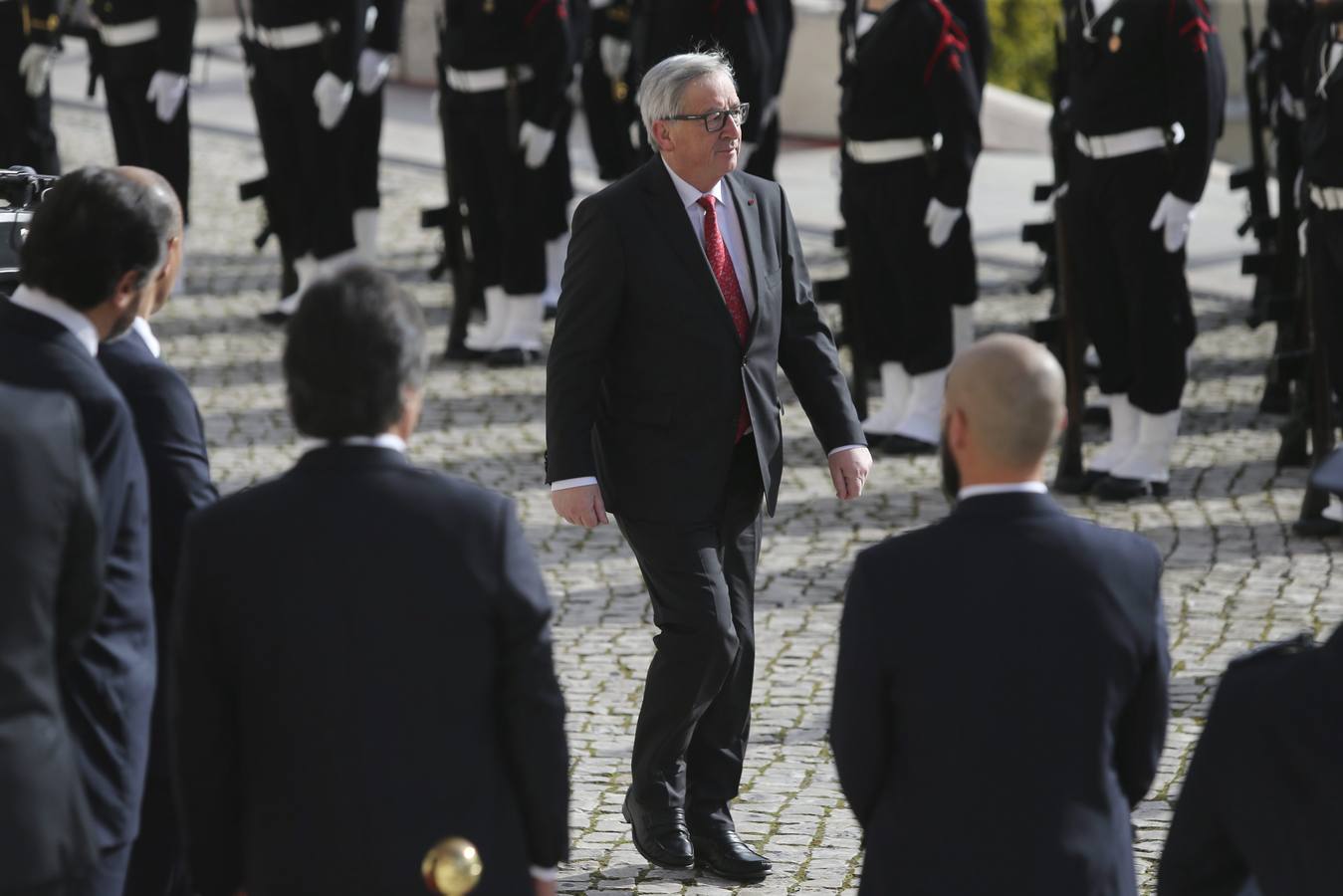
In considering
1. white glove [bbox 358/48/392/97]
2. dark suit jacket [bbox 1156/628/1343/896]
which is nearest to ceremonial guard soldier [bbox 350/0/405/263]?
white glove [bbox 358/48/392/97]

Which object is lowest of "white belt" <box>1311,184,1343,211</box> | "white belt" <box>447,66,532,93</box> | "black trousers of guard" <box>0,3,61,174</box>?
"black trousers of guard" <box>0,3,61,174</box>

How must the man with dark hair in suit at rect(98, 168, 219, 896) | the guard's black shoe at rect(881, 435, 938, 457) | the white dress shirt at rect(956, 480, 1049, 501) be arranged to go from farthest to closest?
the guard's black shoe at rect(881, 435, 938, 457), the man with dark hair in suit at rect(98, 168, 219, 896), the white dress shirt at rect(956, 480, 1049, 501)

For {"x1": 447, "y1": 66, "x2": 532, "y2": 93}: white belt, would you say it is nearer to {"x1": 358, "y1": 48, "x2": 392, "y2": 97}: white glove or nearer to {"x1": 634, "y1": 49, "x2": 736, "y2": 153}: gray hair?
{"x1": 358, "y1": 48, "x2": 392, "y2": 97}: white glove

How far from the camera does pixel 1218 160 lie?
17.2 metres

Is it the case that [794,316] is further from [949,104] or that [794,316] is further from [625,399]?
[949,104]

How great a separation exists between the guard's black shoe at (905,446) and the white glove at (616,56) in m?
3.53

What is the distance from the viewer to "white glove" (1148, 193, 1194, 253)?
779cm

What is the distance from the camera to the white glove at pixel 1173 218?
7785 millimetres

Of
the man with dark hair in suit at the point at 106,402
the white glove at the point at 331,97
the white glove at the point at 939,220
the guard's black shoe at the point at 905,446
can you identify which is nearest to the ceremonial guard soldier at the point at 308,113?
the white glove at the point at 331,97

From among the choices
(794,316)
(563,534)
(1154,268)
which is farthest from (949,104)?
(794,316)

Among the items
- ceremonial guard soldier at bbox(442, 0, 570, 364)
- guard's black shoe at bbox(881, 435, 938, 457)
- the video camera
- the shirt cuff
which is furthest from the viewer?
ceremonial guard soldier at bbox(442, 0, 570, 364)

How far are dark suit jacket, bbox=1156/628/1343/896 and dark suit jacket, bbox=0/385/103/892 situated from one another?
1.37 metres

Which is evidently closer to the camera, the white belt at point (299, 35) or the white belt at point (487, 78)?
the white belt at point (487, 78)

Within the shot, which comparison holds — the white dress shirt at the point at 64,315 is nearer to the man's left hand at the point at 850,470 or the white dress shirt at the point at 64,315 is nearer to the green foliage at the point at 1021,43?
the man's left hand at the point at 850,470
